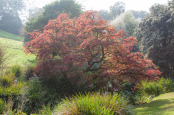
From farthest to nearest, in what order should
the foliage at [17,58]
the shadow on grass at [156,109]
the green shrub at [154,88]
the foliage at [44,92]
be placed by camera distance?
the foliage at [17,58], the green shrub at [154,88], the foliage at [44,92], the shadow on grass at [156,109]

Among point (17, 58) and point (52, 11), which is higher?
point (52, 11)

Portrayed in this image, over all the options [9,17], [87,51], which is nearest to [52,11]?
[87,51]

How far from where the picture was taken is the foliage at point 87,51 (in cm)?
688

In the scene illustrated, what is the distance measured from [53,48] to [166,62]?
374 inches

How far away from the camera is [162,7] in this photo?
1580 centimetres

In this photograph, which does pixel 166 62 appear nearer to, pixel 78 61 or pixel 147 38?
pixel 147 38

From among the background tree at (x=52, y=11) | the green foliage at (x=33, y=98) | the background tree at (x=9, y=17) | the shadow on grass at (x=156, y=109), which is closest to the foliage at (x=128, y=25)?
the background tree at (x=52, y=11)

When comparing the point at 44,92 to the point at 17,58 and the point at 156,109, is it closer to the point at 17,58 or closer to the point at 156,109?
the point at 156,109

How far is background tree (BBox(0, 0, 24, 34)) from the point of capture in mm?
47031

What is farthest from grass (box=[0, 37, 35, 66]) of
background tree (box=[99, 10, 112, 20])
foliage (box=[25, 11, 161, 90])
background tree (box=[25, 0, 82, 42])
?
background tree (box=[99, 10, 112, 20])

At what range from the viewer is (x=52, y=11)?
20.9 meters

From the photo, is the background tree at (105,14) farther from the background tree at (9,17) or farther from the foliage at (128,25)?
the background tree at (9,17)

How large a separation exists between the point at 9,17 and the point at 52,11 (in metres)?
34.7

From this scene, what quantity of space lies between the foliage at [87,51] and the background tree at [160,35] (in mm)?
6266
